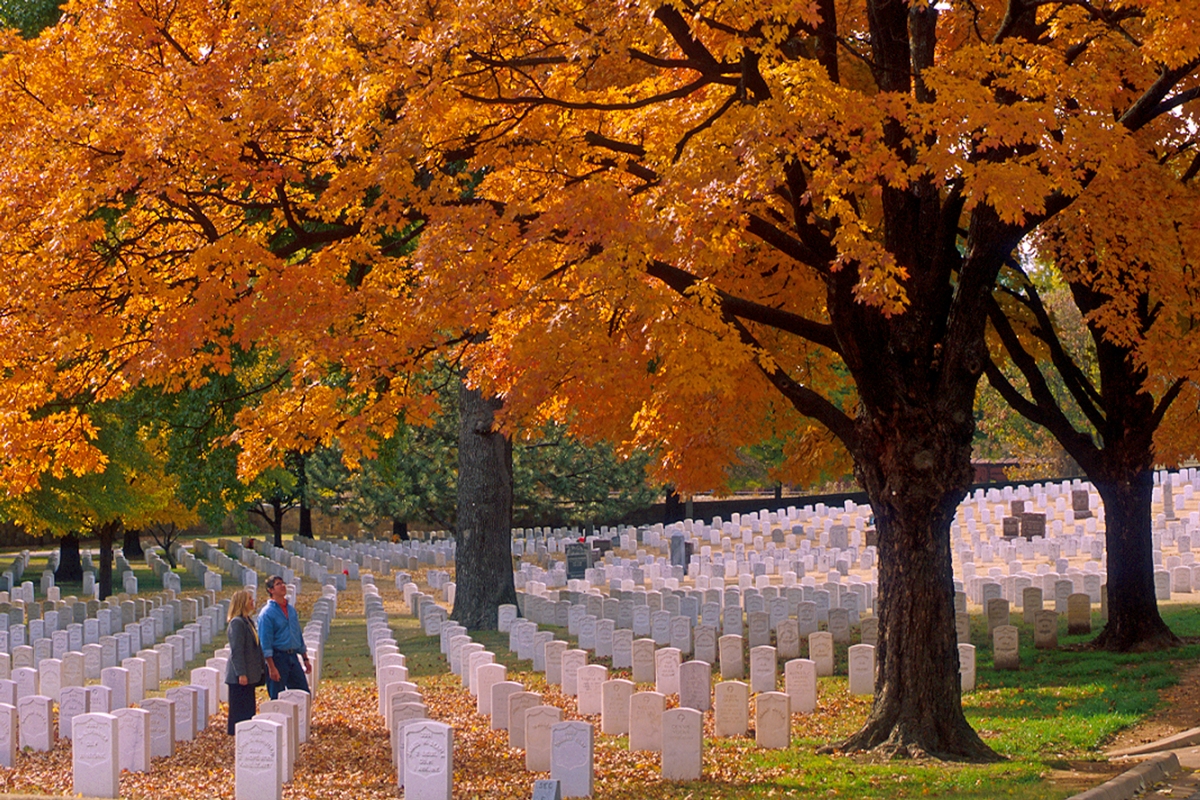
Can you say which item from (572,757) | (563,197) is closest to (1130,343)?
(563,197)

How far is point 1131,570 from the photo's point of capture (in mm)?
17266

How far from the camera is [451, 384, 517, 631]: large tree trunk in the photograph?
2348 centimetres

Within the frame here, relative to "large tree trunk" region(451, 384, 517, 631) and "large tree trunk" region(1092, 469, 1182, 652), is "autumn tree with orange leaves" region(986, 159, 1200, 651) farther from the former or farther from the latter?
"large tree trunk" region(451, 384, 517, 631)

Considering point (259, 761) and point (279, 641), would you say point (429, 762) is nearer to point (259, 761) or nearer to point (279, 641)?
point (259, 761)

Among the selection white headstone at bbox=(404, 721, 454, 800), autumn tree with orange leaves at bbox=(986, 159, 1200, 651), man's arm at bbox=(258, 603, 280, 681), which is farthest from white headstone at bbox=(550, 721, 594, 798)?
autumn tree with orange leaves at bbox=(986, 159, 1200, 651)

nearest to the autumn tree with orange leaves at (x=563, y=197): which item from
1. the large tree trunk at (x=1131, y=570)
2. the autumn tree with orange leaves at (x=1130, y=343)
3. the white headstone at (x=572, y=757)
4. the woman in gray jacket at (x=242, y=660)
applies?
the woman in gray jacket at (x=242, y=660)

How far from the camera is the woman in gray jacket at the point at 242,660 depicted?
12281mm

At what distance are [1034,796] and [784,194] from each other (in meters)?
5.96

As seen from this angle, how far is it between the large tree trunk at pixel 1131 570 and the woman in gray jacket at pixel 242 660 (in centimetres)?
1163

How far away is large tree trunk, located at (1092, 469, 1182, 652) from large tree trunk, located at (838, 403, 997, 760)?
7.09 meters

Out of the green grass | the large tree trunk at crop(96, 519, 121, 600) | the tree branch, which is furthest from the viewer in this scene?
the large tree trunk at crop(96, 519, 121, 600)

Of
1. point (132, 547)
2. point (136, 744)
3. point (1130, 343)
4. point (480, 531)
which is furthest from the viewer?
point (132, 547)

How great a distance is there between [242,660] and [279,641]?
0.70 m

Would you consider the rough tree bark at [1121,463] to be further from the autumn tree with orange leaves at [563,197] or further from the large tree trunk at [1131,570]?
the autumn tree with orange leaves at [563,197]
